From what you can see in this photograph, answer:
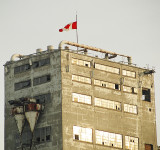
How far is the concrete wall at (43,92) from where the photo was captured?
139375mm

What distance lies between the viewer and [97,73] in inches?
5807

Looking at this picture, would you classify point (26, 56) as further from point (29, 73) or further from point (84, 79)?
point (84, 79)

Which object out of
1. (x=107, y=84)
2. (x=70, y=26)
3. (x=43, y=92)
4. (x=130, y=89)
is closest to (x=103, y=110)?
(x=107, y=84)

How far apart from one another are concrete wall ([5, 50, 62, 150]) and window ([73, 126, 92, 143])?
3721 millimetres

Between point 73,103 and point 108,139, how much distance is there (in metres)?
11.9

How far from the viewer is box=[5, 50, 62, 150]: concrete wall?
139m

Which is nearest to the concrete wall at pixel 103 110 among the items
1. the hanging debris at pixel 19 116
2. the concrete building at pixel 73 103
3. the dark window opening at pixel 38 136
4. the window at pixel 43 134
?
the concrete building at pixel 73 103

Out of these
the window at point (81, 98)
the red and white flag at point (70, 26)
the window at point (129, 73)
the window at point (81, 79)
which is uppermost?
the red and white flag at point (70, 26)

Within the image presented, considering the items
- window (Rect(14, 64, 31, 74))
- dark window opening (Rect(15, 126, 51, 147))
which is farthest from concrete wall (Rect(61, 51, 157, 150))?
window (Rect(14, 64, 31, 74))

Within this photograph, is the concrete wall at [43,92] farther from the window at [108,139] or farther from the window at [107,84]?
the window at [108,139]

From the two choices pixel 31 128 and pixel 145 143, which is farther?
pixel 145 143

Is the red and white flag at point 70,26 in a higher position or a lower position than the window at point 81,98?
higher

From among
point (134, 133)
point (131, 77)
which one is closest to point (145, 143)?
point (134, 133)

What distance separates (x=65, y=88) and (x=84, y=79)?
6.01 m
